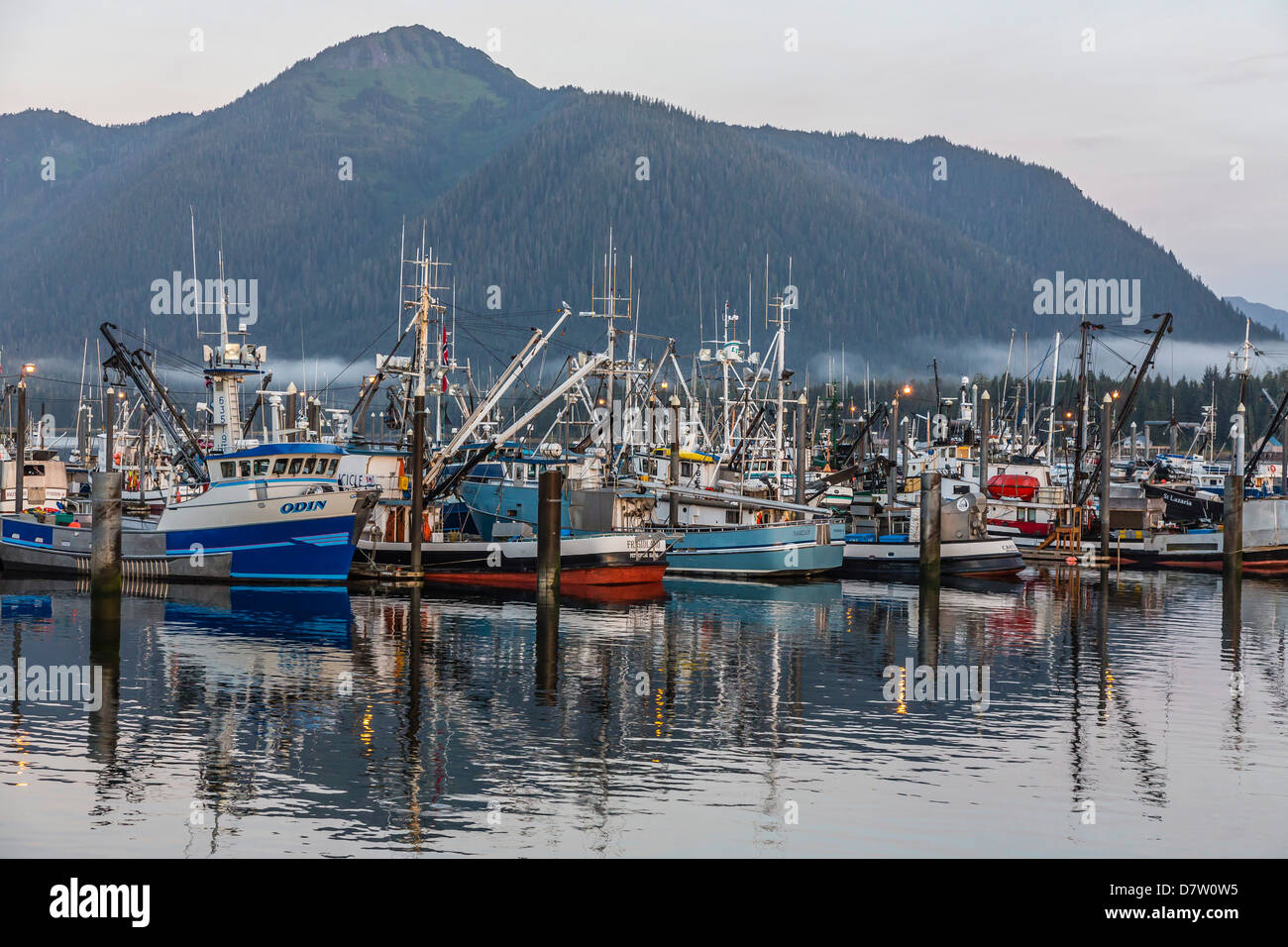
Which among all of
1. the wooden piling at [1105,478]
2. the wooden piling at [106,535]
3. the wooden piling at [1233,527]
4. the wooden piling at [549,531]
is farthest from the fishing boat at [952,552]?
the wooden piling at [106,535]

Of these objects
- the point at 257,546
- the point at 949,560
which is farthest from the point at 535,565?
the point at 949,560

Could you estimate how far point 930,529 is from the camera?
58906mm

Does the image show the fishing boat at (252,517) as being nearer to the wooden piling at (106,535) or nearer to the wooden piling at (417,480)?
the wooden piling at (417,480)

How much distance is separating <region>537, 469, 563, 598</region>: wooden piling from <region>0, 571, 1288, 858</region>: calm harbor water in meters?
1.71

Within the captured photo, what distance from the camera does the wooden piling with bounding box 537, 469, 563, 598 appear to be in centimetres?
4759

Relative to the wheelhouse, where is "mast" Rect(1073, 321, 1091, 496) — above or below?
above

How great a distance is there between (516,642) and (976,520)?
33.9 meters

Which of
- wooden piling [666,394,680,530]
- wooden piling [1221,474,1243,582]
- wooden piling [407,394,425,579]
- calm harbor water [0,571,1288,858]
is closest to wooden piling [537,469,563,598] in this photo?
calm harbor water [0,571,1288,858]

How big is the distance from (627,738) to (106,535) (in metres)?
23.2

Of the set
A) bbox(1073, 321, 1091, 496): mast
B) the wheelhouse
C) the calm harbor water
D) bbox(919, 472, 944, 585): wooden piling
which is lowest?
the calm harbor water

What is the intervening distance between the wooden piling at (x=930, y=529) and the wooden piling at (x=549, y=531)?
56.2 ft

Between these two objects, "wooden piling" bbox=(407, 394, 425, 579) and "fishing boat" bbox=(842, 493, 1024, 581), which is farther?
"fishing boat" bbox=(842, 493, 1024, 581)

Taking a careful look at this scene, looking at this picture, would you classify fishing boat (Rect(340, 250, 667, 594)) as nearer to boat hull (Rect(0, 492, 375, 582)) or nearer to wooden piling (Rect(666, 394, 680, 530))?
boat hull (Rect(0, 492, 375, 582))

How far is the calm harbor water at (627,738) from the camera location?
21219mm
